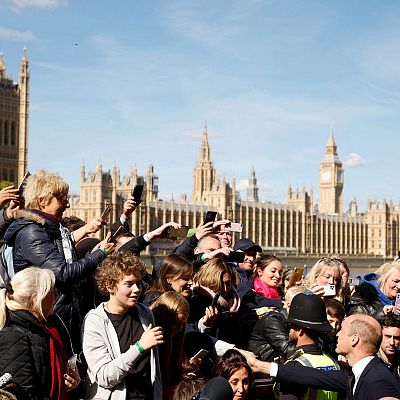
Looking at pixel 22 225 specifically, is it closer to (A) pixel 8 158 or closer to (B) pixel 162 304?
(B) pixel 162 304

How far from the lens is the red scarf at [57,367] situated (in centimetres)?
272

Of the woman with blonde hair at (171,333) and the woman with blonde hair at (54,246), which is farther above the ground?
the woman with blonde hair at (54,246)

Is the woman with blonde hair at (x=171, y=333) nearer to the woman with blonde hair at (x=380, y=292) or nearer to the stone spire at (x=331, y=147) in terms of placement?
the woman with blonde hair at (x=380, y=292)

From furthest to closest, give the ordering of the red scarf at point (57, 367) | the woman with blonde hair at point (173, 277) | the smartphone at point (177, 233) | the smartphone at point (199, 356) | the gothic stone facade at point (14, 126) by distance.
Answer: the gothic stone facade at point (14, 126) < the smartphone at point (177, 233) < the woman with blonde hair at point (173, 277) < the smartphone at point (199, 356) < the red scarf at point (57, 367)

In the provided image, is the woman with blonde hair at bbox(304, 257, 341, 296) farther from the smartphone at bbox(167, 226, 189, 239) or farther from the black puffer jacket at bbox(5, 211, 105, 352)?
the black puffer jacket at bbox(5, 211, 105, 352)

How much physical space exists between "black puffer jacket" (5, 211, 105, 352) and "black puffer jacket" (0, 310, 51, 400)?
1.45 feet

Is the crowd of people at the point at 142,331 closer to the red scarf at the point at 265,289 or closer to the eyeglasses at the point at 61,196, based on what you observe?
the eyeglasses at the point at 61,196

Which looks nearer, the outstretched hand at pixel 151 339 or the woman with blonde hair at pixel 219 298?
the outstretched hand at pixel 151 339

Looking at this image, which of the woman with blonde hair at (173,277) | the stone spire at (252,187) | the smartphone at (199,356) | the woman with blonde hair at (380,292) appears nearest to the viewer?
the smartphone at (199,356)

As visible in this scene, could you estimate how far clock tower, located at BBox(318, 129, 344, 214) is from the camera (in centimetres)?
8688

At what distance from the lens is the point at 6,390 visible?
98.5 inches

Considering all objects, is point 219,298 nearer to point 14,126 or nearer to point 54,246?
point 54,246

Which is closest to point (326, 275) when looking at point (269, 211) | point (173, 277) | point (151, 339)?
point (173, 277)

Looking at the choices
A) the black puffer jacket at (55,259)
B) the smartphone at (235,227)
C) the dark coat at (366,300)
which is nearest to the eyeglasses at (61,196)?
the black puffer jacket at (55,259)
